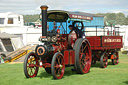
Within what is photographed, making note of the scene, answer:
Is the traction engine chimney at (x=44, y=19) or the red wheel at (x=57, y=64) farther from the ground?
the traction engine chimney at (x=44, y=19)

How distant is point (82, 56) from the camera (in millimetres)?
10711

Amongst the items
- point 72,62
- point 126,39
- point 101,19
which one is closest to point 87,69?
point 72,62

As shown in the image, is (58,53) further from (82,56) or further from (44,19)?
(82,56)

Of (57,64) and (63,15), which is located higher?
(63,15)

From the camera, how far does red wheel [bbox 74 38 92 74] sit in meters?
10.0

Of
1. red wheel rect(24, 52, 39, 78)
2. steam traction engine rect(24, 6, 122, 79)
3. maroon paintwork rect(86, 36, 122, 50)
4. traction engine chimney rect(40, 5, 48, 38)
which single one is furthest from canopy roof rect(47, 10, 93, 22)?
red wheel rect(24, 52, 39, 78)

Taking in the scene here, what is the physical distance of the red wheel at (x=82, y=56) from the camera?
10.0 metres

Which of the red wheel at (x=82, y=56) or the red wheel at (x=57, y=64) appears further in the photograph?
the red wheel at (x=82, y=56)

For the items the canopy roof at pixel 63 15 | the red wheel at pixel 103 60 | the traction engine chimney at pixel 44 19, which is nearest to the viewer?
the traction engine chimney at pixel 44 19

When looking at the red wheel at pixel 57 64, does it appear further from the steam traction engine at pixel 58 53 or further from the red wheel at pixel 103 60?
Result: the red wheel at pixel 103 60

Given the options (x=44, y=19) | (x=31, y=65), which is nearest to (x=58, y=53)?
(x=31, y=65)

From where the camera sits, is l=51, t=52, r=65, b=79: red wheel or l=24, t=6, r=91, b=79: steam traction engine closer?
l=51, t=52, r=65, b=79: red wheel

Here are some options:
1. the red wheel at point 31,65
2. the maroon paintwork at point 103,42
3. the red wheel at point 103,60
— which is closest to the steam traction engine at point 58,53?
the red wheel at point 31,65

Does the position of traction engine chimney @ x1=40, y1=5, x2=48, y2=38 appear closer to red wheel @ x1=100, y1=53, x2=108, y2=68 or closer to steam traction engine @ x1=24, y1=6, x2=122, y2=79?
steam traction engine @ x1=24, y1=6, x2=122, y2=79
